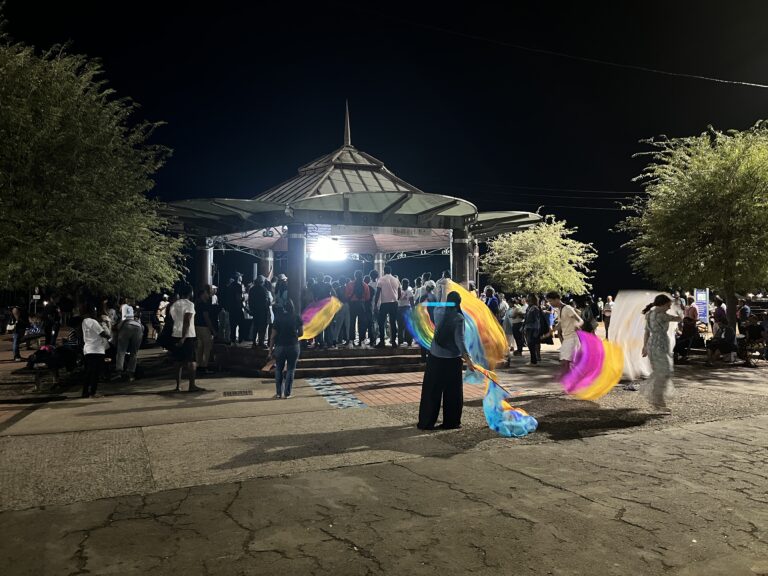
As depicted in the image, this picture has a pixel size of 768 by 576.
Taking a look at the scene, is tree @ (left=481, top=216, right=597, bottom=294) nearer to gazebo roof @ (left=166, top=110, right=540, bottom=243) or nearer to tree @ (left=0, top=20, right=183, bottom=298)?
gazebo roof @ (left=166, top=110, right=540, bottom=243)

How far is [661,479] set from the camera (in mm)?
5117

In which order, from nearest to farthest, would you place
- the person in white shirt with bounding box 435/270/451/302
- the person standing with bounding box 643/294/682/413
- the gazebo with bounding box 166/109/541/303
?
the person in white shirt with bounding box 435/270/451/302 → the person standing with bounding box 643/294/682/413 → the gazebo with bounding box 166/109/541/303

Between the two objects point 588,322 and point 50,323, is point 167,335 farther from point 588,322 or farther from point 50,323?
point 588,322

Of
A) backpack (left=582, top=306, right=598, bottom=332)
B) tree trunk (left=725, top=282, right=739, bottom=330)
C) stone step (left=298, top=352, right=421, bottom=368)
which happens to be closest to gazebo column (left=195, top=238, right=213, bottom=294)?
stone step (left=298, top=352, right=421, bottom=368)

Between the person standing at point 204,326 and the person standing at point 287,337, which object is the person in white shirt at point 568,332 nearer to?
the person standing at point 287,337

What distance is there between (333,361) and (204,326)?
9.79 ft

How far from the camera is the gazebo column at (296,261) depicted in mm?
12828

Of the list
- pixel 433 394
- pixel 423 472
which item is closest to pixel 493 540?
pixel 423 472

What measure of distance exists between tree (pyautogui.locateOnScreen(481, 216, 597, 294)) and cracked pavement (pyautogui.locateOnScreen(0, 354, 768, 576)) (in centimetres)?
3421

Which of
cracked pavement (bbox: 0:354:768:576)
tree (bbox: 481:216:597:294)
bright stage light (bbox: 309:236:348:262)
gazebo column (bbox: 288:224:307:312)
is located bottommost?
cracked pavement (bbox: 0:354:768:576)

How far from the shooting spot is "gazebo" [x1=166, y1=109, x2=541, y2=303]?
12.4 meters

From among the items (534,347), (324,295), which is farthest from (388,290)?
(534,347)

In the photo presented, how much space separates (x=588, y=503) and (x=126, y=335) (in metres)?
10.3

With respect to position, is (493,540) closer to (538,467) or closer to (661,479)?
(538,467)
